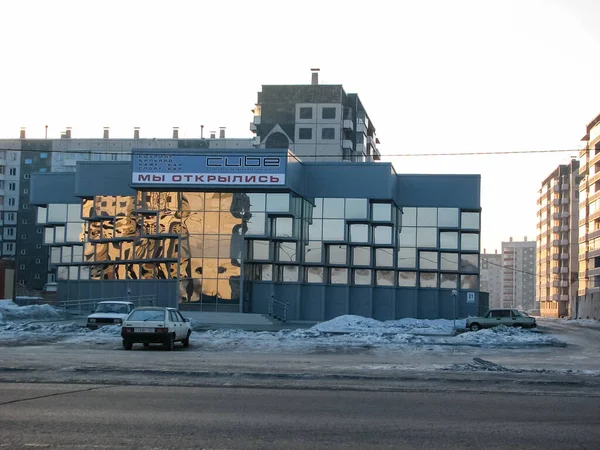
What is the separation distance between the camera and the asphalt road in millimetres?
9055

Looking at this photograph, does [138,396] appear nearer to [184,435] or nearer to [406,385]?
[184,435]

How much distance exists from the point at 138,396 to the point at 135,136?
3960 inches

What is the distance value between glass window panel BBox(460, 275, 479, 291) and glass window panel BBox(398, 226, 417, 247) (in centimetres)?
420

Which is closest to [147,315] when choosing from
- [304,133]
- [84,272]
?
[84,272]

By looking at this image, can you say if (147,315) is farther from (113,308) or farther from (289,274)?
(289,274)

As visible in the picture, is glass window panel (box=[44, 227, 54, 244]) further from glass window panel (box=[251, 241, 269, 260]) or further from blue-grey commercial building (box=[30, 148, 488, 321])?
glass window panel (box=[251, 241, 269, 260])

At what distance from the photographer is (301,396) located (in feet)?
43.5

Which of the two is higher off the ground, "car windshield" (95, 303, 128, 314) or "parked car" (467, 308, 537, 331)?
"car windshield" (95, 303, 128, 314)

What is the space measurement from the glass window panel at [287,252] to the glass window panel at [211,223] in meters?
4.52

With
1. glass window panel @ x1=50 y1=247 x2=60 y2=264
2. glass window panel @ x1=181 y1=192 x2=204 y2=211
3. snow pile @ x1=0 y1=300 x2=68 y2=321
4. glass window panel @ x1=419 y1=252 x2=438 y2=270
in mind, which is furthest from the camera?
glass window panel @ x1=50 y1=247 x2=60 y2=264

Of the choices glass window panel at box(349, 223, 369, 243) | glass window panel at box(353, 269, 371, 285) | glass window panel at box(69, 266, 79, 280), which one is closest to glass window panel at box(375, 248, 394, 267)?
glass window panel at box(353, 269, 371, 285)

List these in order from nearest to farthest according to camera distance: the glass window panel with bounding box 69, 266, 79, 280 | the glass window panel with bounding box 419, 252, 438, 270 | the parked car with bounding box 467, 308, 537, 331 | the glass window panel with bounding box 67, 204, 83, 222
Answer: the parked car with bounding box 467, 308, 537, 331, the glass window panel with bounding box 419, 252, 438, 270, the glass window panel with bounding box 69, 266, 79, 280, the glass window panel with bounding box 67, 204, 83, 222

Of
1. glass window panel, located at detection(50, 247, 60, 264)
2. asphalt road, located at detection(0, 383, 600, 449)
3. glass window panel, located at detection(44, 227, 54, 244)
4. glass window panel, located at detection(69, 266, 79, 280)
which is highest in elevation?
glass window panel, located at detection(44, 227, 54, 244)

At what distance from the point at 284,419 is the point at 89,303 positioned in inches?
1628
